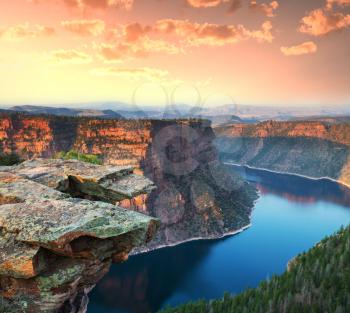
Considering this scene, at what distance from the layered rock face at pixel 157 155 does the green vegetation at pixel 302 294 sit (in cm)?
7588

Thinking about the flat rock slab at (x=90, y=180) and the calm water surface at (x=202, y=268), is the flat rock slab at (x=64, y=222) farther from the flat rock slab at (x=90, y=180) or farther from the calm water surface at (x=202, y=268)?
the calm water surface at (x=202, y=268)

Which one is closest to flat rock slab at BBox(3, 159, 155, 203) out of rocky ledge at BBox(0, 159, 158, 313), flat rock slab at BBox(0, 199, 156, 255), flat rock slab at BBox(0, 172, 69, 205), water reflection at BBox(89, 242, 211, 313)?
flat rock slab at BBox(0, 172, 69, 205)

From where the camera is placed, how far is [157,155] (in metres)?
142

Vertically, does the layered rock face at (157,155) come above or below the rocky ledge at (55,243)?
below

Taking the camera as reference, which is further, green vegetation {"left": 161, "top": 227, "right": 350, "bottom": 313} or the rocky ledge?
green vegetation {"left": 161, "top": 227, "right": 350, "bottom": 313}

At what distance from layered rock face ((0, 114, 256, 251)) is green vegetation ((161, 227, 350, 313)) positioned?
2987 inches

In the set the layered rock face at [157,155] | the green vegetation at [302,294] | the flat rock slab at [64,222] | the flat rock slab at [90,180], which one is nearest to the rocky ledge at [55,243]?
the flat rock slab at [64,222]

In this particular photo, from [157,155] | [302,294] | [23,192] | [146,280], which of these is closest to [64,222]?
[23,192]

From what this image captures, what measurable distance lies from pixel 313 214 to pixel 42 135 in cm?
14333

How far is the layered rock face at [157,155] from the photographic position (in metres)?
134

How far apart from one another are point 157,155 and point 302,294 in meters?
103

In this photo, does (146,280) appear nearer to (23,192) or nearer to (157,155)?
(157,155)

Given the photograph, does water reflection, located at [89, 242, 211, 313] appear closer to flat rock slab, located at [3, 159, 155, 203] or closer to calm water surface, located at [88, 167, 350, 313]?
calm water surface, located at [88, 167, 350, 313]

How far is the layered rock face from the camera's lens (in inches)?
5285
